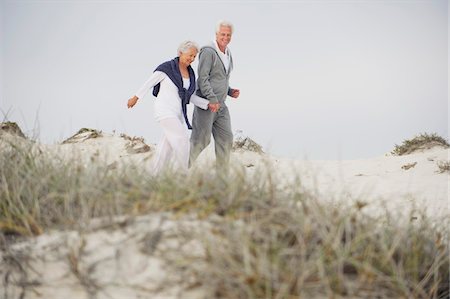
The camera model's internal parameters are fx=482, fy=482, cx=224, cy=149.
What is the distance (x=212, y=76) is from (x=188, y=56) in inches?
41.4

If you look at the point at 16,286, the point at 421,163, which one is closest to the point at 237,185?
the point at 16,286

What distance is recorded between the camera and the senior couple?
6145 mm

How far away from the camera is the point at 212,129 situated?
749 centimetres

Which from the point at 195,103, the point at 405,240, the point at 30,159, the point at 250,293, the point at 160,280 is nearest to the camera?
the point at 250,293

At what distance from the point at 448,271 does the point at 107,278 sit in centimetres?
223

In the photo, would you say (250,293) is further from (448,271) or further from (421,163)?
(421,163)

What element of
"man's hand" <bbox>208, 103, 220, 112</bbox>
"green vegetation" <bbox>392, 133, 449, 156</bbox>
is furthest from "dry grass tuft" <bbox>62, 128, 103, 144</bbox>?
"green vegetation" <bbox>392, 133, 449, 156</bbox>

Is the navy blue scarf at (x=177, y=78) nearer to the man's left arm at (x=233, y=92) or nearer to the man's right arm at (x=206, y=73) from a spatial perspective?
the man's right arm at (x=206, y=73)

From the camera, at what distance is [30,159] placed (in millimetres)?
3906

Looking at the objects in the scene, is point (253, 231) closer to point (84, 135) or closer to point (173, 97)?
point (173, 97)

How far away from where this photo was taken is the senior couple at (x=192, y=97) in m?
6.14

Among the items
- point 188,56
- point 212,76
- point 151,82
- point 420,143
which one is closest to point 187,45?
point 188,56

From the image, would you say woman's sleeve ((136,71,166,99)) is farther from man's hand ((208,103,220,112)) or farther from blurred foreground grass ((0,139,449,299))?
blurred foreground grass ((0,139,449,299))

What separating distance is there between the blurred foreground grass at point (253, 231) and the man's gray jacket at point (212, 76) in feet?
10.8
